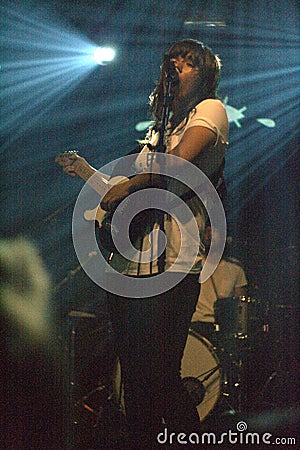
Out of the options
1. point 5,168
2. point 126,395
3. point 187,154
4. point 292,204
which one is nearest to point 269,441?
point 126,395

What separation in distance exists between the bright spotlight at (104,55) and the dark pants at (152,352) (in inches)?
98.0

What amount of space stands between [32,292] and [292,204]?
190 centimetres

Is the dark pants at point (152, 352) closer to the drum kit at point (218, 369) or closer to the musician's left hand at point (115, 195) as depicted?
the musician's left hand at point (115, 195)

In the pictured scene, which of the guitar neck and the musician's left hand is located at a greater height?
the guitar neck

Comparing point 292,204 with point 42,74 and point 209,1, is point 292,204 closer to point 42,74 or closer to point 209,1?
point 209,1

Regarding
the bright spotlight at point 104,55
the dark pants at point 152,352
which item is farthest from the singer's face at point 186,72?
the bright spotlight at point 104,55

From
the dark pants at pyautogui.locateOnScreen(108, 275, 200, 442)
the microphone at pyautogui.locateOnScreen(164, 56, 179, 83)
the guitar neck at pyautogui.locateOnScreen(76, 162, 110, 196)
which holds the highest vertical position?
the microphone at pyautogui.locateOnScreen(164, 56, 179, 83)

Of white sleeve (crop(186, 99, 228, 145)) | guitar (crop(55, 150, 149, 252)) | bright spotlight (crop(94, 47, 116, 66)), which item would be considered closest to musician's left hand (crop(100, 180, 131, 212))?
guitar (crop(55, 150, 149, 252))

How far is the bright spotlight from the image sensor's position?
3.69 metres

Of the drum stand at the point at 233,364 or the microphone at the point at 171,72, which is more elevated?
the microphone at the point at 171,72

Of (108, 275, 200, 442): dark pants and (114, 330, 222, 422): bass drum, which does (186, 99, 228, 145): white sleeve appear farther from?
(114, 330, 222, 422): bass drum

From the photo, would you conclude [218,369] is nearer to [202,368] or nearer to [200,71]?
[202,368]

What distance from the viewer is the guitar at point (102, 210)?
63.3 inches

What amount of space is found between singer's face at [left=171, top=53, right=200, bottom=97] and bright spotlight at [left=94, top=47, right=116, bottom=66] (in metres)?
2.16
